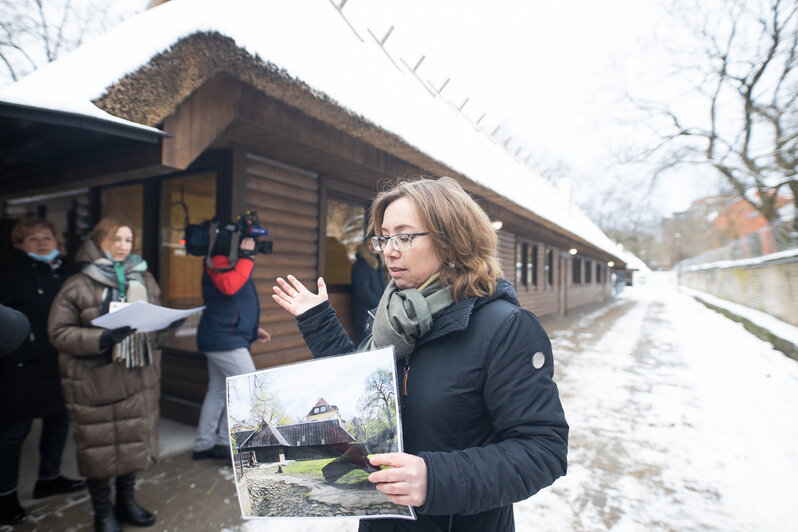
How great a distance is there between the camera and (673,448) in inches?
151

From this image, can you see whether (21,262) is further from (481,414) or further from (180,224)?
(481,414)

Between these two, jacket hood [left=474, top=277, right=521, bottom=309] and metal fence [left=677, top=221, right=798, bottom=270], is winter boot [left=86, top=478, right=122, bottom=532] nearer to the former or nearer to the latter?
jacket hood [left=474, top=277, right=521, bottom=309]

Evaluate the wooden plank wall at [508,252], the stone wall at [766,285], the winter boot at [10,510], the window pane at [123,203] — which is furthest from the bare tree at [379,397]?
the stone wall at [766,285]

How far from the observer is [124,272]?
2488 mm

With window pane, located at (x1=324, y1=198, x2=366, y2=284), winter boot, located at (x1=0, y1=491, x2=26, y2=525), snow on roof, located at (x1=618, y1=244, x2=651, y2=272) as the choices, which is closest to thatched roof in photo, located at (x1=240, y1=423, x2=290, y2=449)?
winter boot, located at (x1=0, y1=491, x2=26, y2=525)

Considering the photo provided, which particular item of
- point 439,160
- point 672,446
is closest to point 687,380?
point 672,446

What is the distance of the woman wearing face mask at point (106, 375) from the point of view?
2.23m

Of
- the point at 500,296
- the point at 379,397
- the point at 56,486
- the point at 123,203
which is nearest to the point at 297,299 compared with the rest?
the point at 379,397

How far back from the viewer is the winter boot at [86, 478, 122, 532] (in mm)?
2279

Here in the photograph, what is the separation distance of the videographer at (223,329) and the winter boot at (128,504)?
0.63 m

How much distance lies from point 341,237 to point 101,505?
3.69m

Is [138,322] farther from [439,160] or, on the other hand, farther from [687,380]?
[687,380]

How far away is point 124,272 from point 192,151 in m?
0.85

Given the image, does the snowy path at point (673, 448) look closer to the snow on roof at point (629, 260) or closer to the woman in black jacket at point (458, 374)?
the woman in black jacket at point (458, 374)
